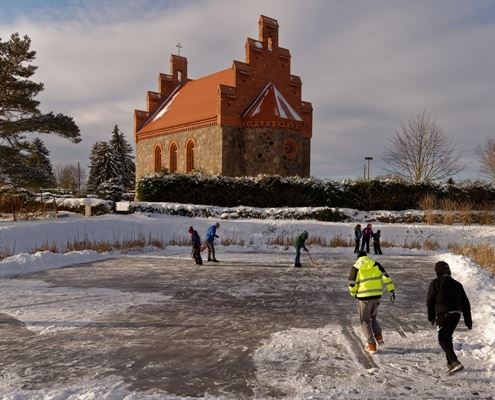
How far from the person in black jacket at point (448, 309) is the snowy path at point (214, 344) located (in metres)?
0.30

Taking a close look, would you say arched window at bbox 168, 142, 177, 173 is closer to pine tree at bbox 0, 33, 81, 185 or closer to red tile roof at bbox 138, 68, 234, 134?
red tile roof at bbox 138, 68, 234, 134

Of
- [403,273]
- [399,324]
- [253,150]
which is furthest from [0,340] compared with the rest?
[253,150]

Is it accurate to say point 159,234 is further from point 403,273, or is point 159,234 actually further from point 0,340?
point 0,340

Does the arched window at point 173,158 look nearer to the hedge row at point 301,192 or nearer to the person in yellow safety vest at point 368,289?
the hedge row at point 301,192

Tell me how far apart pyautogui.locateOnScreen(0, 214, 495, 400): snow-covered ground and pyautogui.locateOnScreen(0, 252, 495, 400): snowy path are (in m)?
0.03

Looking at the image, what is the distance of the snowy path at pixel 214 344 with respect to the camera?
4621 millimetres

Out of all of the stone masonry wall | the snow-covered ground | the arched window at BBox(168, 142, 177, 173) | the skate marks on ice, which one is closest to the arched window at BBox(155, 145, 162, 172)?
the stone masonry wall

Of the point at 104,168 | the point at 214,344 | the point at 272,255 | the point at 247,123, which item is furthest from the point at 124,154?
the point at 214,344

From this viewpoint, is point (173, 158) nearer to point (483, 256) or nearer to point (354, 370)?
point (483, 256)

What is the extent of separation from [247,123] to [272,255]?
15821 millimetres

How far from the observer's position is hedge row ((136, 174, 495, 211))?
24562 mm

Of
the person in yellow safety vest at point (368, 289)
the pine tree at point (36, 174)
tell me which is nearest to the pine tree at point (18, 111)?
the pine tree at point (36, 174)

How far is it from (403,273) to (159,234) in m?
12.2

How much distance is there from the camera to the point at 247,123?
100 feet
